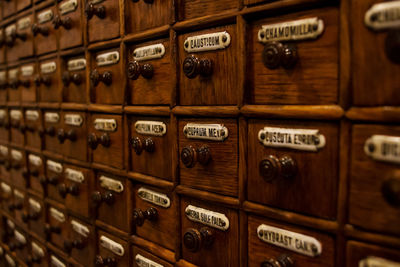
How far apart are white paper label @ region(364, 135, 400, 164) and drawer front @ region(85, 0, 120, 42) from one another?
0.80 m

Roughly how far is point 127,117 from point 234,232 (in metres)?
0.50

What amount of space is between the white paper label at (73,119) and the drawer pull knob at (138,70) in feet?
1.37

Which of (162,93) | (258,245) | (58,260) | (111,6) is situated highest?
(111,6)

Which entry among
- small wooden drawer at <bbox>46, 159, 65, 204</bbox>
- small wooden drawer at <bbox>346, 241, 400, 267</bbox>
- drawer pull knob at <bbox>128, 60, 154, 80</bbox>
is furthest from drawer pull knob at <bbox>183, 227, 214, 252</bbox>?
small wooden drawer at <bbox>46, 159, 65, 204</bbox>

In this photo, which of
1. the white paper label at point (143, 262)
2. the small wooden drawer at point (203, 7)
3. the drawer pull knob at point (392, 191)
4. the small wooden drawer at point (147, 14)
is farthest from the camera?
the white paper label at point (143, 262)

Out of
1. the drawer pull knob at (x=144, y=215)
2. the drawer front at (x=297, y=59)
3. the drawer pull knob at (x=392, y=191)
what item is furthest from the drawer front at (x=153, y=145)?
the drawer pull knob at (x=392, y=191)

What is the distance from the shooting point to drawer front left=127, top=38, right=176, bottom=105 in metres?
0.91

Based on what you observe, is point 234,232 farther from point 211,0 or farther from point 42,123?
point 42,123

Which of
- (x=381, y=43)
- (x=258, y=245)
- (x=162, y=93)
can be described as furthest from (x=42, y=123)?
(x=381, y=43)

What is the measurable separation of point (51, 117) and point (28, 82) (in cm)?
27

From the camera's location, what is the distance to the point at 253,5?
699mm

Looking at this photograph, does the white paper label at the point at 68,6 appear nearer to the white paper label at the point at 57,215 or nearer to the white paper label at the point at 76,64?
the white paper label at the point at 76,64

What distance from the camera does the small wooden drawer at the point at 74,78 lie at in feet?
4.08

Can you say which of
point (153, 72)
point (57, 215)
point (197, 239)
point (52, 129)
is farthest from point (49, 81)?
point (197, 239)
